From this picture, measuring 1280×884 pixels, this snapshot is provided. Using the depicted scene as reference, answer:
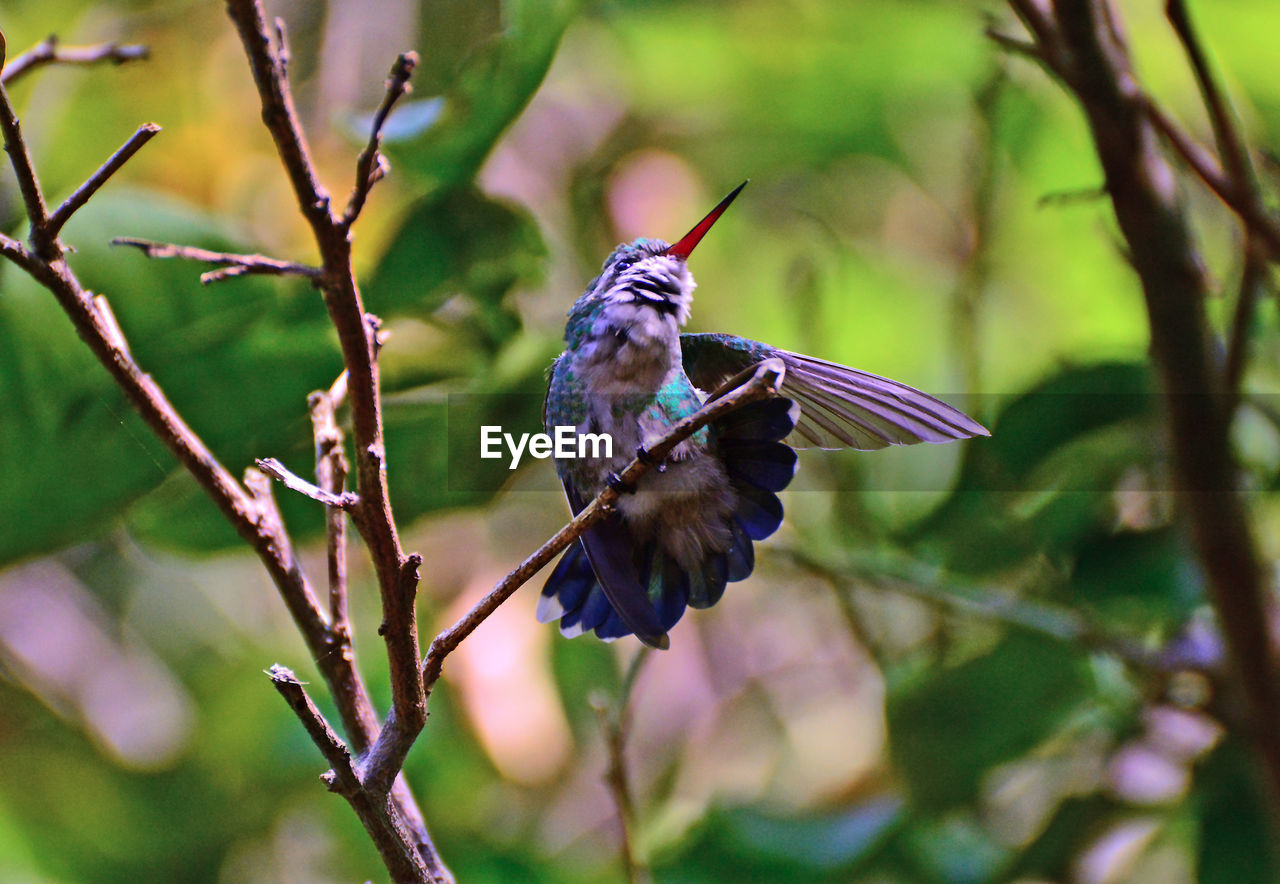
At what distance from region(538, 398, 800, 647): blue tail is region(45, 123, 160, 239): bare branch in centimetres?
33

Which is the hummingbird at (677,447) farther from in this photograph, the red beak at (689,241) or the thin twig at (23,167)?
the thin twig at (23,167)

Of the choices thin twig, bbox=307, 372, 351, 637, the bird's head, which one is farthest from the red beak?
thin twig, bbox=307, 372, 351, 637

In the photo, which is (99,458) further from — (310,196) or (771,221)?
(771,221)

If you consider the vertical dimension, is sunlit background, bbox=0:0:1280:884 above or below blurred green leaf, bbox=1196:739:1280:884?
above

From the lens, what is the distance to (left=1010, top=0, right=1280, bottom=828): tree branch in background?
80 cm

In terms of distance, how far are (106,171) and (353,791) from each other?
0.29 metres

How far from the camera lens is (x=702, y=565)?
2.22 ft

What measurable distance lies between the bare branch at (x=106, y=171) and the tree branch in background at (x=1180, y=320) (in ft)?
2.01

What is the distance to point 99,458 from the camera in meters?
0.87

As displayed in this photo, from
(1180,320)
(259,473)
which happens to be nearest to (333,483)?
(259,473)

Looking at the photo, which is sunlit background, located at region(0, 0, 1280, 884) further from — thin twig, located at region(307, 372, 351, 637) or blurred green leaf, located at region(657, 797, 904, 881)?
thin twig, located at region(307, 372, 351, 637)

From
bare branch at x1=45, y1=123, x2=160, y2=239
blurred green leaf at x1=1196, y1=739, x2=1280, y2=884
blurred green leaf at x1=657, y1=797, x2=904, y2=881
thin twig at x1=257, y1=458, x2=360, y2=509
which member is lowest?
blurred green leaf at x1=1196, y1=739, x2=1280, y2=884

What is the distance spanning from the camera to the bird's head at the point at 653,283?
0.70 meters

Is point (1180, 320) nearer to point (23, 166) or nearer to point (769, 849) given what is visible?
point (769, 849)
